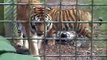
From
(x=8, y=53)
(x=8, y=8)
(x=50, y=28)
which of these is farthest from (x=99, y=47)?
(x=8, y=53)

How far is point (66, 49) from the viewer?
6.36 meters

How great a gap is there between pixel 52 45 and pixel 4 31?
3.44 metres

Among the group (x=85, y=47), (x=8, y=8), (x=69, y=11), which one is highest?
(x=8, y=8)

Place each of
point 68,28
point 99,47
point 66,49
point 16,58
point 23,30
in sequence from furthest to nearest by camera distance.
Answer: point 68,28, point 66,49, point 99,47, point 23,30, point 16,58

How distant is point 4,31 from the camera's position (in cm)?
309

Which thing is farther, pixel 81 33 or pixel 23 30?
pixel 81 33

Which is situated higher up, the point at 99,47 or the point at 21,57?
the point at 21,57

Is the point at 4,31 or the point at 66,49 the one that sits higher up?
the point at 4,31

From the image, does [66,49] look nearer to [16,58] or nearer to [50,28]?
[50,28]

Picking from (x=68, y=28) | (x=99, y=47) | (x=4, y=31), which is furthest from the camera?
(x=68, y=28)

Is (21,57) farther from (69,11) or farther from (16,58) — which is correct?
(69,11)

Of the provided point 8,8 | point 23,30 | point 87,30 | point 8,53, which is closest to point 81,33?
point 87,30

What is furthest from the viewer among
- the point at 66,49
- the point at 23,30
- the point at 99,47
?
the point at 66,49

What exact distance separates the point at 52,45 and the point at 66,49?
28 cm
